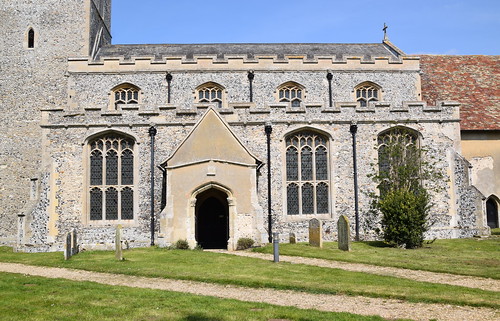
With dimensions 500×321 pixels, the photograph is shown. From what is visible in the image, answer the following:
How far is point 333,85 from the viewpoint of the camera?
76.7 ft

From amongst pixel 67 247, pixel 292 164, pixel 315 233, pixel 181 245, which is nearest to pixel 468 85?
pixel 292 164

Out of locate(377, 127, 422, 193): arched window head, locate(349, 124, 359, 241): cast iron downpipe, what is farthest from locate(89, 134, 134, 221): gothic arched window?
locate(377, 127, 422, 193): arched window head

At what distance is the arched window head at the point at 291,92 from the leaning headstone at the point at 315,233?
845 centimetres

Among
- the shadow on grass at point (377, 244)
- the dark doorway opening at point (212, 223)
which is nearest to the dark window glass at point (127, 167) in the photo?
the dark doorway opening at point (212, 223)

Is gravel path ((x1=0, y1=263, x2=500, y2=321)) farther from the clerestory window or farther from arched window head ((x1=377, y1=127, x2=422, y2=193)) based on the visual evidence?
the clerestory window

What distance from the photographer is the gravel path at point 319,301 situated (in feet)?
23.2

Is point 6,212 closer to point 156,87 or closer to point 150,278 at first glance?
point 156,87

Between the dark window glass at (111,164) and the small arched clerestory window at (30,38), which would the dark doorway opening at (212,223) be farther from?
the small arched clerestory window at (30,38)

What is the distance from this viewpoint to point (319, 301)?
317 inches

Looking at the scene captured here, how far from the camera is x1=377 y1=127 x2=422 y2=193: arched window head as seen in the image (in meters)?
17.0

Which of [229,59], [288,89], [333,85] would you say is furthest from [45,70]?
[333,85]

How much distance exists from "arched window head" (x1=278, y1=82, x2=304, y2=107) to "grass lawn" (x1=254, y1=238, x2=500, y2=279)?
8520 millimetres

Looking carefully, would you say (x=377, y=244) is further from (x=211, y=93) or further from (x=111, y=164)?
(x=211, y=93)

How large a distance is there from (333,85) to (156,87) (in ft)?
28.7
